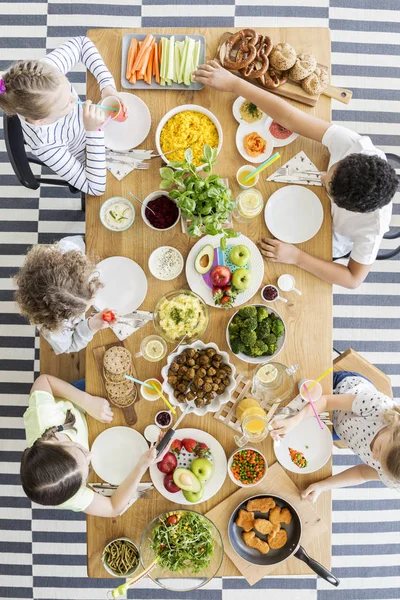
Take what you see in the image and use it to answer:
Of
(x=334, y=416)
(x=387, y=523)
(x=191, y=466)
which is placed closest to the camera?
(x=191, y=466)

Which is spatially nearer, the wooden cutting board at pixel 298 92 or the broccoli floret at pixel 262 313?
the broccoli floret at pixel 262 313

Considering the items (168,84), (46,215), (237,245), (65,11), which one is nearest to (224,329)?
(237,245)

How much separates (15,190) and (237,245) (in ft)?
5.65

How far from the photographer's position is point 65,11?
3.04 meters

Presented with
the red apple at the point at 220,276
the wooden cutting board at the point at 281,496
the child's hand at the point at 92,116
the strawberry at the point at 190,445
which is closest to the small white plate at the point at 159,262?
the red apple at the point at 220,276

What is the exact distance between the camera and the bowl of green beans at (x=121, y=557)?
1971 mm

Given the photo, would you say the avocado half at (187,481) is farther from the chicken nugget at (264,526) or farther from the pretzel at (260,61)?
the pretzel at (260,61)

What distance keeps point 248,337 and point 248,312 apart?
106 millimetres

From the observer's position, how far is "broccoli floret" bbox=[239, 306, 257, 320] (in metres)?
1.99

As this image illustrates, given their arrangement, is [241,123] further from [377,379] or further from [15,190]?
[15,190]

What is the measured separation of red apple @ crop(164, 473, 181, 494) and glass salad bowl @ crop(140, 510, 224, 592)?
0.09 m

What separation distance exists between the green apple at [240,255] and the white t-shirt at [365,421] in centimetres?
78

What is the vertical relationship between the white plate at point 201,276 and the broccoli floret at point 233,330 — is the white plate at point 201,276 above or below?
above

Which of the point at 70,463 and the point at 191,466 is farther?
the point at 191,466
